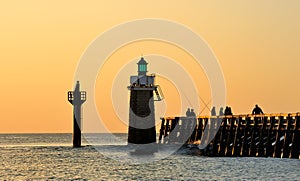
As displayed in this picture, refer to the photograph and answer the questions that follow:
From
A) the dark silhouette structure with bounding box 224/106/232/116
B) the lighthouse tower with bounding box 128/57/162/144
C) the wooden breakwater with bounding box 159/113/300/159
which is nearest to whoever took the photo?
the wooden breakwater with bounding box 159/113/300/159

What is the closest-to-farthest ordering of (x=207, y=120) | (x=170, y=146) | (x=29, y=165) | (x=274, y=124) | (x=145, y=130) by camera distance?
(x=274, y=124)
(x=29, y=165)
(x=207, y=120)
(x=145, y=130)
(x=170, y=146)

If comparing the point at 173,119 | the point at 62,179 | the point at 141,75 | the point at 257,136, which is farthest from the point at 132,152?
the point at 62,179

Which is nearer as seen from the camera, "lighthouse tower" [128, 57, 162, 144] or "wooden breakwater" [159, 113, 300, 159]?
"wooden breakwater" [159, 113, 300, 159]

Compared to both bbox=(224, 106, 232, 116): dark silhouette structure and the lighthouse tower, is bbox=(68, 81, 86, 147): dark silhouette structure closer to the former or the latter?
the lighthouse tower

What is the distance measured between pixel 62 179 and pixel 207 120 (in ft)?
104

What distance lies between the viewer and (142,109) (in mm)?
82188

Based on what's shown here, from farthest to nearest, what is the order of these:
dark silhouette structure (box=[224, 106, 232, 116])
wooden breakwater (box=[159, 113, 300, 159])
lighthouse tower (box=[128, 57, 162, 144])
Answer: lighthouse tower (box=[128, 57, 162, 144]) → dark silhouette structure (box=[224, 106, 232, 116]) → wooden breakwater (box=[159, 113, 300, 159])

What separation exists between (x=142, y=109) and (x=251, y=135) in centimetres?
2515

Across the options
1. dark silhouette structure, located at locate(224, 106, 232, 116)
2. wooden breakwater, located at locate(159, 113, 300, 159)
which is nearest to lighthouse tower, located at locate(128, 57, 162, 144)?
Answer: wooden breakwater, located at locate(159, 113, 300, 159)

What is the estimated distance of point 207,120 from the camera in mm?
77938

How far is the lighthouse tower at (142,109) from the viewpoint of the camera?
82312 millimetres

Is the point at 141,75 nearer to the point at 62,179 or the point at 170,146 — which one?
the point at 170,146

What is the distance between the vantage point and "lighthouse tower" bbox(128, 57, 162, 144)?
82312 mm

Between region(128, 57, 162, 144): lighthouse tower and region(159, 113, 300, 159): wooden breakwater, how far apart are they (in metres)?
5.27
